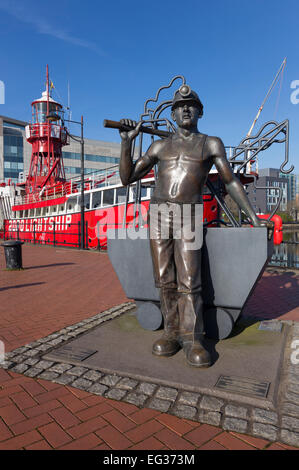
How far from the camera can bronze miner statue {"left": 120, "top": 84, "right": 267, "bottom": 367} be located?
2.77 m

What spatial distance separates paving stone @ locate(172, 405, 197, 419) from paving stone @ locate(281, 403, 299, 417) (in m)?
0.55

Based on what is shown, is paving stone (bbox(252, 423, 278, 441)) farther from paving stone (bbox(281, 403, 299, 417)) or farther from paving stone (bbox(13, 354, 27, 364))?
paving stone (bbox(13, 354, 27, 364))

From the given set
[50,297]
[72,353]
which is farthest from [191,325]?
[50,297]

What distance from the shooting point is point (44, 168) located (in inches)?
862

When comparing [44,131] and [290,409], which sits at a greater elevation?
[44,131]

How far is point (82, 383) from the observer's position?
2.30 metres

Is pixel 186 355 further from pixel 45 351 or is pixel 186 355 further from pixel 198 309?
pixel 45 351

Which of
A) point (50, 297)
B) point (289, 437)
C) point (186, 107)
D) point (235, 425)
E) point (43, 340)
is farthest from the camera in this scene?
point (50, 297)

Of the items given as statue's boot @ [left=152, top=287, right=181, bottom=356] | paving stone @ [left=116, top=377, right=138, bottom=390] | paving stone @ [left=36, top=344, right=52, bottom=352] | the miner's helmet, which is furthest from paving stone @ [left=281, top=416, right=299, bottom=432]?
the miner's helmet

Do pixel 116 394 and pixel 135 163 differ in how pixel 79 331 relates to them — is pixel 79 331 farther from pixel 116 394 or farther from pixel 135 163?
pixel 135 163

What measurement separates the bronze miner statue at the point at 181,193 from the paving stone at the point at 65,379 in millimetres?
728

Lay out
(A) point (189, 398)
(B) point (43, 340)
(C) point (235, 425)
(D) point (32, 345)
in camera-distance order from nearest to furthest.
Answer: (C) point (235, 425) → (A) point (189, 398) → (D) point (32, 345) → (B) point (43, 340)

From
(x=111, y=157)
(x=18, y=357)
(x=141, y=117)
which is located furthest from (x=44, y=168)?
(x=111, y=157)

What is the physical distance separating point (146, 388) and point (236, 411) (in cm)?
62
